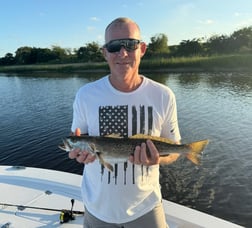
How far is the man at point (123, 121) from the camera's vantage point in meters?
2.57

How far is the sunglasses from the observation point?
2588 millimetres

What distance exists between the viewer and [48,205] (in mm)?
4664

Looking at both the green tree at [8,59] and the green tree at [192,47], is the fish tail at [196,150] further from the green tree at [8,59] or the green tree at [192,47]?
the green tree at [8,59]

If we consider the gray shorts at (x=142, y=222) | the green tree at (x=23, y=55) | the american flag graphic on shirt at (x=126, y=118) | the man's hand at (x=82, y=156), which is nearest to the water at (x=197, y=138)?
the gray shorts at (x=142, y=222)

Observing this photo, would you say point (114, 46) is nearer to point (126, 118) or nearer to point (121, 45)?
point (121, 45)

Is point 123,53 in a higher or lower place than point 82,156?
higher

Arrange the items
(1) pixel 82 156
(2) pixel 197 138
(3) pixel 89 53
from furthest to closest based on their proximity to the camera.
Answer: (3) pixel 89 53 < (2) pixel 197 138 < (1) pixel 82 156

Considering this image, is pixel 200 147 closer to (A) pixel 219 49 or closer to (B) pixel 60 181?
(B) pixel 60 181

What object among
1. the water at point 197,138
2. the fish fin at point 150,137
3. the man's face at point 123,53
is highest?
the man's face at point 123,53

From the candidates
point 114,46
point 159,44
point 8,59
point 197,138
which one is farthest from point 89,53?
point 114,46

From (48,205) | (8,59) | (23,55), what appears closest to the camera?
(48,205)

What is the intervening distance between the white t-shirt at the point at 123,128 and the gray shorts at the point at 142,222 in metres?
0.05

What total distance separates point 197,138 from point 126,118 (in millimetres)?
11672

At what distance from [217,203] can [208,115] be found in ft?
31.0
